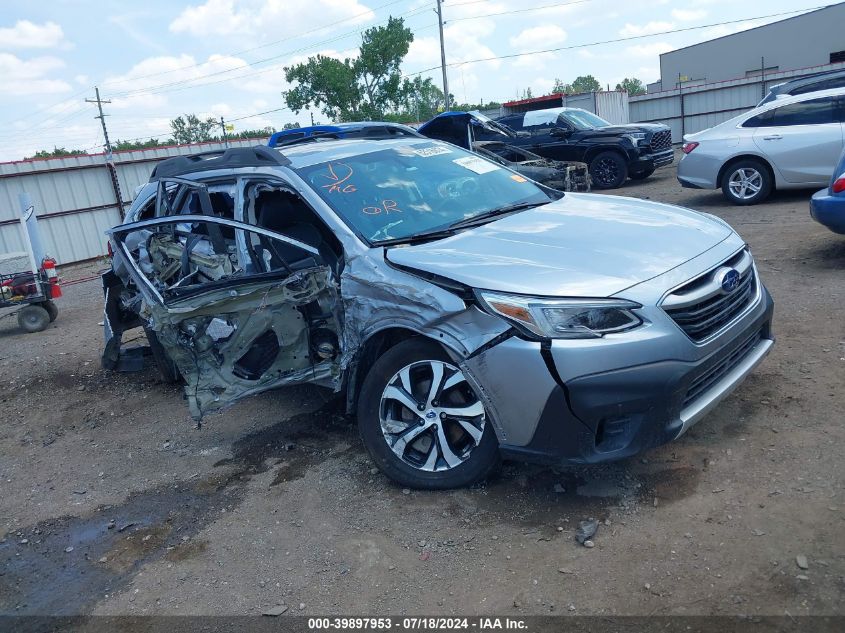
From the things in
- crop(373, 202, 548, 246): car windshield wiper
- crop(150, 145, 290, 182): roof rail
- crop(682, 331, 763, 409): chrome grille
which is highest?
crop(150, 145, 290, 182): roof rail

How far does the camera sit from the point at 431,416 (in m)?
3.45

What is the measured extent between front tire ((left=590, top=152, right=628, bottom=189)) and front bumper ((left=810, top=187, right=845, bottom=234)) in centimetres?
864

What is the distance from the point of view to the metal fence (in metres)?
21.5

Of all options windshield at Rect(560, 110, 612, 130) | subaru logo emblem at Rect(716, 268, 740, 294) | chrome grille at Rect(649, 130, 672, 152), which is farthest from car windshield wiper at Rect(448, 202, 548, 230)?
windshield at Rect(560, 110, 612, 130)

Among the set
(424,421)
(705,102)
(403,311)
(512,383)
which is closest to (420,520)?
(424,421)

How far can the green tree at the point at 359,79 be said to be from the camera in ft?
135

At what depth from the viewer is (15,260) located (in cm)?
894

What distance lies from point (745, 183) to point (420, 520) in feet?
29.4

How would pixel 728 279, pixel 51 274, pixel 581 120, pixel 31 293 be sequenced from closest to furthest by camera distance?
pixel 728 279, pixel 31 293, pixel 51 274, pixel 581 120

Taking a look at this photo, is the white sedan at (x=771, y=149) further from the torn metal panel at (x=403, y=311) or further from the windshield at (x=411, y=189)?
the torn metal panel at (x=403, y=311)

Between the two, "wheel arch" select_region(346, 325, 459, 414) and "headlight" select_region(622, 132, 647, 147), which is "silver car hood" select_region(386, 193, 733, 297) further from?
"headlight" select_region(622, 132, 647, 147)

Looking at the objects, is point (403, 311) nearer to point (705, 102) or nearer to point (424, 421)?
point (424, 421)

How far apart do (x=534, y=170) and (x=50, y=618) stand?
1004 cm

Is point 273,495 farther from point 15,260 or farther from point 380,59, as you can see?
point 380,59
